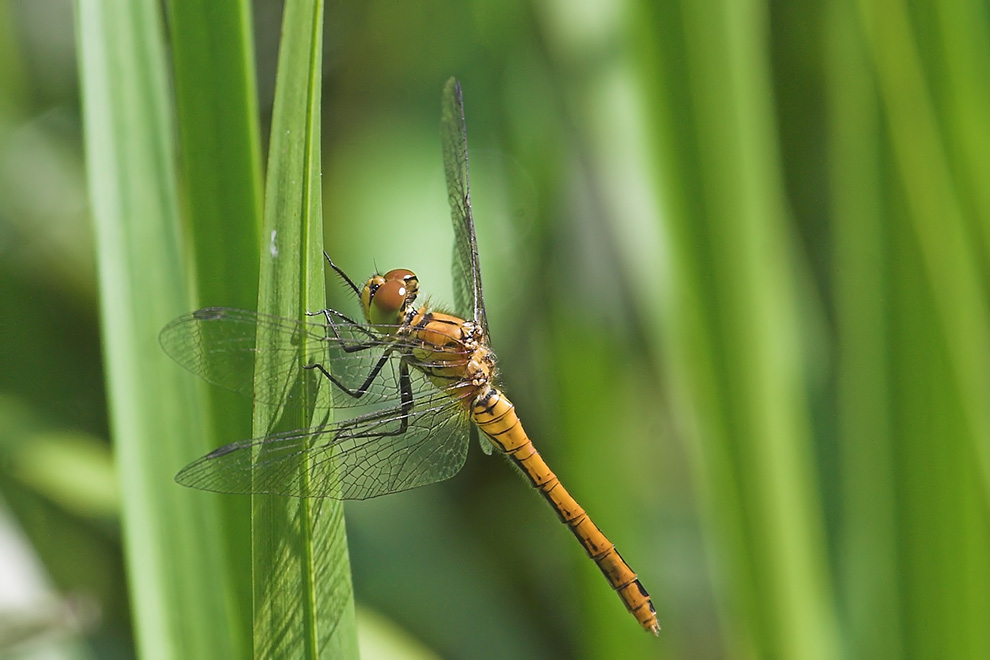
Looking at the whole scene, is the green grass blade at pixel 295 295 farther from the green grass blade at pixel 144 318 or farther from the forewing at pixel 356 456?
the green grass blade at pixel 144 318

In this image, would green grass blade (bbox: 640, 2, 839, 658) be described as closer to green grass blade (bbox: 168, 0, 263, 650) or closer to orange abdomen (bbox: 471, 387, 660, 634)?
orange abdomen (bbox: 471, 387, 660, 634)

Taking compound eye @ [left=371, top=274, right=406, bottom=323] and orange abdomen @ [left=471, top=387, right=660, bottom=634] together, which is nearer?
compound eye @ [left=371, top=274, right=406, bottom=323]

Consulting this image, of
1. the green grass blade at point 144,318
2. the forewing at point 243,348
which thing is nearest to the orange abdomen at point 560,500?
the forewing at point 243,348

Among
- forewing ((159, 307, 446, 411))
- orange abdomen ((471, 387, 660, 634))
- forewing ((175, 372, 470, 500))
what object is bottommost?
orange abdomen ((471, 387, 660, 634))

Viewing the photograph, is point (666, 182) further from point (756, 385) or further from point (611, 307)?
point (611, 307)

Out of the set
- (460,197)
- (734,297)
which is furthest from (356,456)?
(734,297)

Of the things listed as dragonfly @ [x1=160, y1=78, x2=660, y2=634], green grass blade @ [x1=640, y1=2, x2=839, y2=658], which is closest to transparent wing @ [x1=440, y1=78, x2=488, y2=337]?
dragonfly @ [x1=160, y1=78, x2=660, y2=634]

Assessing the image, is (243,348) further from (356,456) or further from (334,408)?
(356,456)

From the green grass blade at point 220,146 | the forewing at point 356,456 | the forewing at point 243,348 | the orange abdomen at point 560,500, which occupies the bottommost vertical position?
the orange abdomen at point 560,500
